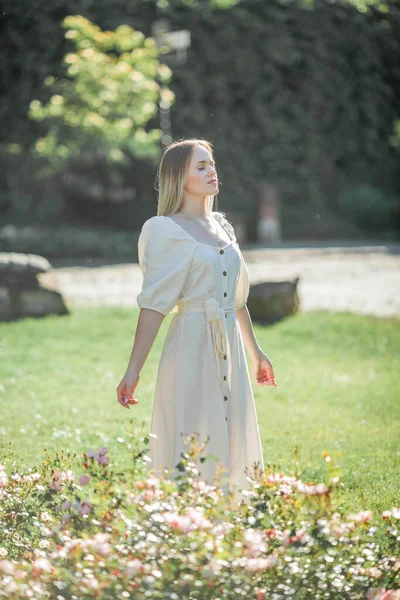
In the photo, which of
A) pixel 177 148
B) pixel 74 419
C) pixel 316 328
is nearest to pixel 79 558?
pixel 177 148

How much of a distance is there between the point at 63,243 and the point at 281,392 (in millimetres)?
15736

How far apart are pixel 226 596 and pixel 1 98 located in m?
22.5

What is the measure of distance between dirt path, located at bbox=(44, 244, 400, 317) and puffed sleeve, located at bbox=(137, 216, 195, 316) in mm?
8619

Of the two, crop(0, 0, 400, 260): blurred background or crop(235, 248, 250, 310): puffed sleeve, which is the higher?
crop(0, 0, 400, 260): blurred background

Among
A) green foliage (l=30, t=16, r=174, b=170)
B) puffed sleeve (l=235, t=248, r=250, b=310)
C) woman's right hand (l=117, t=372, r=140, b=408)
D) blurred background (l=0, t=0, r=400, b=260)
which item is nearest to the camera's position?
woman's right hand (l=117, t=372, r=140, b=408)

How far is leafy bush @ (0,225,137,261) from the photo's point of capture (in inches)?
901

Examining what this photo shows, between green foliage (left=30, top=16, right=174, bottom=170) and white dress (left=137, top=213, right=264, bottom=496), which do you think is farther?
green foliage (left=30, top=16, right=174, bottom=170)

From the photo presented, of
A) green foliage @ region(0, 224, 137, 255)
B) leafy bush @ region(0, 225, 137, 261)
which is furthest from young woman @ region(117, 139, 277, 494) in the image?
green foliage @ region(0, 224, 137, 255)

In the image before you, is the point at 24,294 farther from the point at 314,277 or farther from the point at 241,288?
the point at 241,288

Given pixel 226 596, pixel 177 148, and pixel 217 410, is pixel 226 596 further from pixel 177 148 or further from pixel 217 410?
pixel 177 148

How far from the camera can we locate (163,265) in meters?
3.77

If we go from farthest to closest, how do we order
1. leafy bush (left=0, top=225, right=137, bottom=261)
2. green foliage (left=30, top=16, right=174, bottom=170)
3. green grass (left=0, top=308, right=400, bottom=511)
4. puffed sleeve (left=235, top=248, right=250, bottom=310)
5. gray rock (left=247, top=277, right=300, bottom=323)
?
leafy bush (left=0, top=225, right=137, bottom=261) < green foliage (left=30, top=16, right=174, bottom=170) < gray rock (left=247, top=277, right=300, bottom=323) < green grass (left=0, top=308, right=400, bottom=511) < puffed sleeve (left=235, top=248, right=250, bottom=310)

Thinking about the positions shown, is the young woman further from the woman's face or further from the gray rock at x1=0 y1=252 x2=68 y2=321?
the gray rock at x1=0 y1=252 x2=68 y2=321

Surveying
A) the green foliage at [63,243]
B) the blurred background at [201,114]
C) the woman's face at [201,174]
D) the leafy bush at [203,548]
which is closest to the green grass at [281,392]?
the leafy bush at [203,548]
